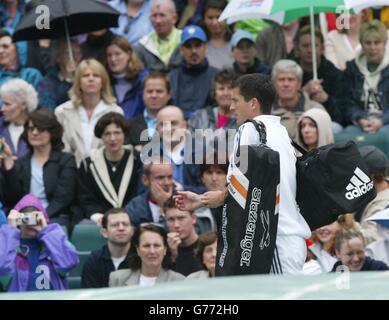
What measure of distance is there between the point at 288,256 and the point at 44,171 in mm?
3982

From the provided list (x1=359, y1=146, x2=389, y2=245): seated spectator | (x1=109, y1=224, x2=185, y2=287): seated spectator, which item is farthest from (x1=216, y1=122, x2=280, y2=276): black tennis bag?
(x1=359, y1=146, x2=389, y2=245): seated spectator

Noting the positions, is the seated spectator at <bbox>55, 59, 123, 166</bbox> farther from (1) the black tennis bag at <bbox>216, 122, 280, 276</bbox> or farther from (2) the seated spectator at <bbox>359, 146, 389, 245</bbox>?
(1) the black tennis bag at <bbox>216, 122, 280, 276</bbox>

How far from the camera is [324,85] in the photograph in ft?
43.2

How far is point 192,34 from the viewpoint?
42.4 feet

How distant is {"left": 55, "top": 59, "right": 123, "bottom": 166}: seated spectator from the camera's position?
41.1 ft

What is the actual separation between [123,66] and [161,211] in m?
2.05

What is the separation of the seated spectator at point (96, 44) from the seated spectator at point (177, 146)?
5.12 ft

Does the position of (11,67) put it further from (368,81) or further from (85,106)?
(368,81)

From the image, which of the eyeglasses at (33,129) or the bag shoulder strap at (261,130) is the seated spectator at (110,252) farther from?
the bag shoulder strap at (261,130)

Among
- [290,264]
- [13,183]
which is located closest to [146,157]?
[13,183]

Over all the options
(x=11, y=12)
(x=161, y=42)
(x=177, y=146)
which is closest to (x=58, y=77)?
(x=161, y=42)
